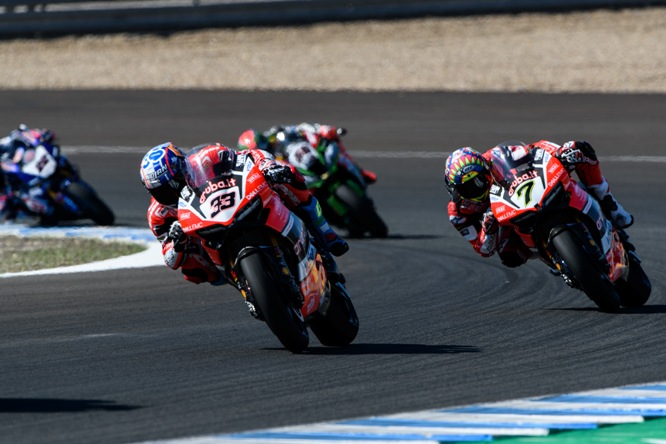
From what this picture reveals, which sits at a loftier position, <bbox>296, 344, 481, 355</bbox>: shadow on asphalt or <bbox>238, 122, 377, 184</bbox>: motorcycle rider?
<bbox>296, 344, 481, 355</bbox>: shadow on asphalt

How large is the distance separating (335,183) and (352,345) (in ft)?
24.8

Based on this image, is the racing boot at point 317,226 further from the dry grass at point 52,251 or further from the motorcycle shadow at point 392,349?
the dry grass at point 52,251

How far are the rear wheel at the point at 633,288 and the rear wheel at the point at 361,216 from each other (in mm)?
6117

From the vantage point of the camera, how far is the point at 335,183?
55.5 ft

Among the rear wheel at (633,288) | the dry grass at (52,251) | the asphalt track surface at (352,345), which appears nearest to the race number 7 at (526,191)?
the asphalt track surface at (352,345)

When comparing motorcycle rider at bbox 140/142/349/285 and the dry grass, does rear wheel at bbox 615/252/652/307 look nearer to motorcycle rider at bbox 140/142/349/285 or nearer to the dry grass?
motorcycle rider at bbox 140/142/349/285

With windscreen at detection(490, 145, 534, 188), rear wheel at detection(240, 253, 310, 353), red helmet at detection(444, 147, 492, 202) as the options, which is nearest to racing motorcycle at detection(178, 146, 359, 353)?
rear wheel at detection(240, 253, 310, 353)

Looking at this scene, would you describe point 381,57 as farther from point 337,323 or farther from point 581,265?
point 337,323

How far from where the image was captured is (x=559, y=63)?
2584 centimetres

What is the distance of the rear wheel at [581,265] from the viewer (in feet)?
32.9

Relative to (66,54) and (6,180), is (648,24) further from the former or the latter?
(6,180)

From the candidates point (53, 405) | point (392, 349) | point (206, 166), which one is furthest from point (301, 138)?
point (53, 405)

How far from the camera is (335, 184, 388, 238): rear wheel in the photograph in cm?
1677

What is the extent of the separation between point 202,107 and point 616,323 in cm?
1587
